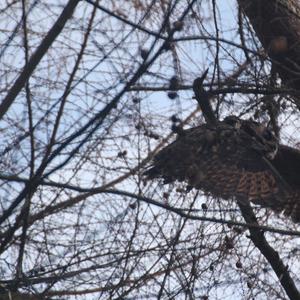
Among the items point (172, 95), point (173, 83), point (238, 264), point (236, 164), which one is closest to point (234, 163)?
point (236, 164)

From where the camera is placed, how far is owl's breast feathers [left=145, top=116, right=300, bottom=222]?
4.63 meters

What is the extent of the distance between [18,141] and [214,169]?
1.25m

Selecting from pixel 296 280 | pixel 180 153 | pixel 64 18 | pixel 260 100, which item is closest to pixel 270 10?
pixel 260 100

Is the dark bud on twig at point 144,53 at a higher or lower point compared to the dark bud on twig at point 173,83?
lower

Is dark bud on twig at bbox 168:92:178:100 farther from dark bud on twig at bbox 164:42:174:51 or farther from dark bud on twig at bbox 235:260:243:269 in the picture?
dark bud on twig at bbox 235:260:243:269

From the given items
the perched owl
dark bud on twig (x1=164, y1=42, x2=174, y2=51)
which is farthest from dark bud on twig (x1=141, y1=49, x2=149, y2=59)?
the perched owl

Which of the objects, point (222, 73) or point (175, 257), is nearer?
point (175, 257)

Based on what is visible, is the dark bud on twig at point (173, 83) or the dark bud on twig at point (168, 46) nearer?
the dark bud on twig at point (168, 46)

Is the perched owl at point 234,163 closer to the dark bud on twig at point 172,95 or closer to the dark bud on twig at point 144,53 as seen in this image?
the dark bud on twig at point 172,95

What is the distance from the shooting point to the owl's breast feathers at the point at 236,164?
4.63 m

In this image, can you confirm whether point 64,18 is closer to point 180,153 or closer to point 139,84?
point 139,84

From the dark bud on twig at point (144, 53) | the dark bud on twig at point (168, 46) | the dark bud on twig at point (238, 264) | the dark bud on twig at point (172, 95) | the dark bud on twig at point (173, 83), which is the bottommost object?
the dark bud on twig at point (238, 264)

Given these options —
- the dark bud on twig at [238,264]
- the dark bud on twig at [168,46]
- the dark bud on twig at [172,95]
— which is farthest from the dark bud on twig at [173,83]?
the dark bud on twig at [238,264]

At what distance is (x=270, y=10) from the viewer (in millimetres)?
5785
